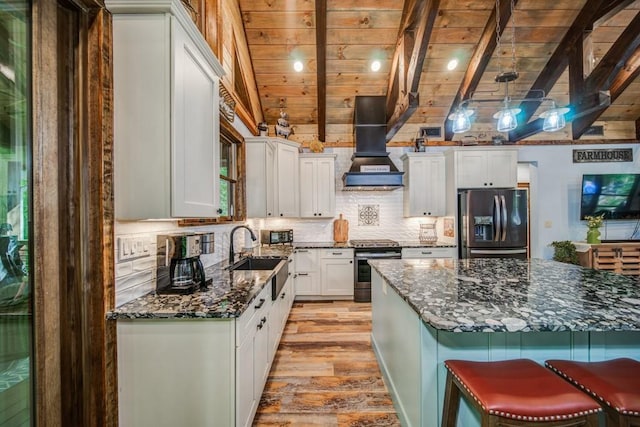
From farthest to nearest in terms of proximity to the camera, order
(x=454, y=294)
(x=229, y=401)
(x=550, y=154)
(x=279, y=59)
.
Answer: (x=550, y=154), (x=279, y=59), (x=454, y=294), (x=229, y=401)

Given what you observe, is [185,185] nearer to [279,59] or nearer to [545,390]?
[545,390]

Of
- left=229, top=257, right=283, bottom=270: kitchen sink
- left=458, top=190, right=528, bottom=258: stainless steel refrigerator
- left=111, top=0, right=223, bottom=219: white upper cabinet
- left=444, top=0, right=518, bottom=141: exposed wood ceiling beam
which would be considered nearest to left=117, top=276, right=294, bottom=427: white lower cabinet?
left=111, top=0, right=223, bottom=219: white upper cabinet

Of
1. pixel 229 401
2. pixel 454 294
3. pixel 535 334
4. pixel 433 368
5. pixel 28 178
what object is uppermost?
pixel 28 178

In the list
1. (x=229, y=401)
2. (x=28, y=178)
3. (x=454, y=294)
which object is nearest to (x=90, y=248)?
(x=28, y=178)

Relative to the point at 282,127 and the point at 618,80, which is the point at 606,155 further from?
the point at 282,127

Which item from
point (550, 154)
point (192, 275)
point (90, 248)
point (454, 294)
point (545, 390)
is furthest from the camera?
point (550, 154)

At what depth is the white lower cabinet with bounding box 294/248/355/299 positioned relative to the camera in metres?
4.31

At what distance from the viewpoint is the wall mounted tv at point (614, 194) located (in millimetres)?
4742

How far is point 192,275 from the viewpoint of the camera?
1.81 metres

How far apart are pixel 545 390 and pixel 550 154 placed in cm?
537

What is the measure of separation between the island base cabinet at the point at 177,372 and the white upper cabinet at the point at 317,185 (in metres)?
3.28

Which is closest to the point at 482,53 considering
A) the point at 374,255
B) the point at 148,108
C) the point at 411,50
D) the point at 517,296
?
the point at 411,50

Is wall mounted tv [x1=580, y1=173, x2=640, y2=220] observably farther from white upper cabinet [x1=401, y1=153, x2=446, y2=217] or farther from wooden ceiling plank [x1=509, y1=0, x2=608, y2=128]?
white upper cabinet [x1=401, y1=153, x2=446, y2=217]

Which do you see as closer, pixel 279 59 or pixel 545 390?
pixel 545 390
